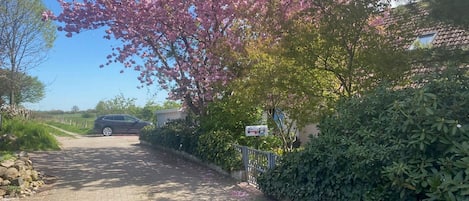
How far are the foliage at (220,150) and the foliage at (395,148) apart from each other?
312 centimetres

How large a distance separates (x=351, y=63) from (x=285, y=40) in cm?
119

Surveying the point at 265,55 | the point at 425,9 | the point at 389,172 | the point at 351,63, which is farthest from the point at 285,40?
the point at 389,172

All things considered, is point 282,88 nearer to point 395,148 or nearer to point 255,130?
point 255,130

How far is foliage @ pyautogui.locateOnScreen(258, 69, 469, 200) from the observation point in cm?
344

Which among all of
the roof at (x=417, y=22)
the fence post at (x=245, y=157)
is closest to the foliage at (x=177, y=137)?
the fence post at (x=245, y=157)

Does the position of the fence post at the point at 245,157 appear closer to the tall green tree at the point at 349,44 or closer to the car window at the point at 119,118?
the tall green tree at the point at 349,44

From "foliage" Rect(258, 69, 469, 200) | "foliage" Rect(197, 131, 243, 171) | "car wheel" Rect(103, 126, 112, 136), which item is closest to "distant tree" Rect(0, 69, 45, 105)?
"car wheel" Rect(103, 126, 112, 136)

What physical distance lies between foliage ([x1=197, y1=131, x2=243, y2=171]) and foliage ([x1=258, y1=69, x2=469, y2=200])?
10.2 ft

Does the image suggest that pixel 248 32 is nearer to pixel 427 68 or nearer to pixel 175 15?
pixel 175 15

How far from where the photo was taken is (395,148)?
12.5 ft

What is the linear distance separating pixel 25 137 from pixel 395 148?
13120 millimetres

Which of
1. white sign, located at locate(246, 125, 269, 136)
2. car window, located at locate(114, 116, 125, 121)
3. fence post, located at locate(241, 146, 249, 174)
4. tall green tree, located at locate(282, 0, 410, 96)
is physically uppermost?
tall green tree, located at locate(282, 0, 410, 96)

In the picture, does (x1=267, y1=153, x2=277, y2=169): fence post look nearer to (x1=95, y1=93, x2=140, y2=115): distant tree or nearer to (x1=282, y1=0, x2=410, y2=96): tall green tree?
(x1=282, y1=0, x2=410, y2=96): tall green tree

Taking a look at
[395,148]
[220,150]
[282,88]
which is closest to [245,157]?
[220,150]
